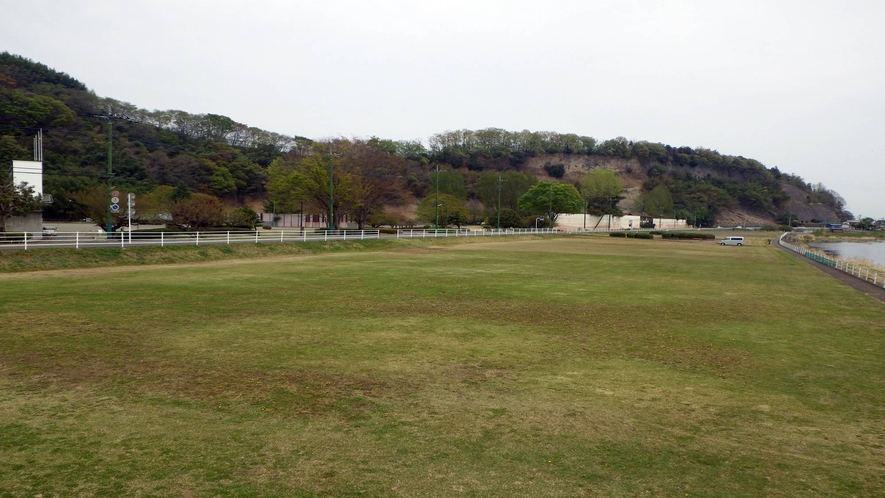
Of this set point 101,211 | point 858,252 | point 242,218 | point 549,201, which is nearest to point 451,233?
point 242,218

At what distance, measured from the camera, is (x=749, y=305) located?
1894 cm

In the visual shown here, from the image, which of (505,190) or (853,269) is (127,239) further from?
(505,190)

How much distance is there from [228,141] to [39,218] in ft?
322

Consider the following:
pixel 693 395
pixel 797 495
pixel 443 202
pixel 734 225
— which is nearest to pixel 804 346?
pixel 693 395

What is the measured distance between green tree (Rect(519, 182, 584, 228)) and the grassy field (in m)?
95.7

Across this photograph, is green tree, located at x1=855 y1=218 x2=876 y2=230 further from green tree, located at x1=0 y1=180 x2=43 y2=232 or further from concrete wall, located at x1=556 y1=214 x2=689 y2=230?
green tree, located at x1=0 y1=180 x2=43 y2=232

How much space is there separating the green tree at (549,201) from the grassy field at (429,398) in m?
95.7

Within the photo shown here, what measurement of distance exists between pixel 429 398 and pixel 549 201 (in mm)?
105191

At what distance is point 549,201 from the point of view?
4358 inches

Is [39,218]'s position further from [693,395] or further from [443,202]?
[443,202]

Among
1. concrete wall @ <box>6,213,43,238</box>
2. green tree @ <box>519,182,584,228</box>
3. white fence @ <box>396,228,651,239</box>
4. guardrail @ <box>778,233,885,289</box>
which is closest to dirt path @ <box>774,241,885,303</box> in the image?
guardrail @ <box>778,233,885,289</box>

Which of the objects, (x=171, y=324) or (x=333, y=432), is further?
(x=171, y=324)

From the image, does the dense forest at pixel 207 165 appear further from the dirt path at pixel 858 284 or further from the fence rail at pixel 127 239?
the dirt path at pixel 858 284

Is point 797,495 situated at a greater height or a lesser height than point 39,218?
lesser
